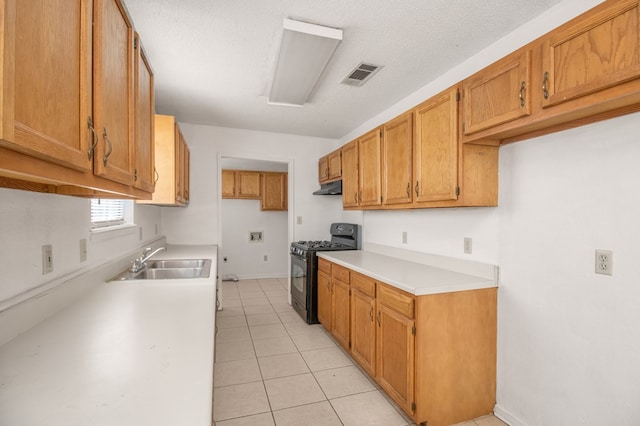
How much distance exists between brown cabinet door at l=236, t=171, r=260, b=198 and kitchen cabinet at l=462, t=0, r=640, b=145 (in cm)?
483

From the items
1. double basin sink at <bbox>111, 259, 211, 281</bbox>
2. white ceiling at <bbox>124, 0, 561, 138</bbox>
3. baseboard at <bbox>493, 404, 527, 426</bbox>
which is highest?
white ceiling at <bbox>124, 0, 561, 138</bbox>

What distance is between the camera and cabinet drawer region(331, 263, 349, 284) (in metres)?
2.87

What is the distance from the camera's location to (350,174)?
347 centimetres

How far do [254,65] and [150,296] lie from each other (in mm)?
1828

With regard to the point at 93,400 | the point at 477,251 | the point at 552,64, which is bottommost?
the point at 93,400

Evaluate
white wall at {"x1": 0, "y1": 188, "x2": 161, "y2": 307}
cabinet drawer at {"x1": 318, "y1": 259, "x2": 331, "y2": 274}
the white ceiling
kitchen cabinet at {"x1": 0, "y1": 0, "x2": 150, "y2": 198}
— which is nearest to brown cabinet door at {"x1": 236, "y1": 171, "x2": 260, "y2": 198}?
the white ceiling

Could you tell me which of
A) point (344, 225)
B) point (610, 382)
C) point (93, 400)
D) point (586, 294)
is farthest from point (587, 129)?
point (344, 225)

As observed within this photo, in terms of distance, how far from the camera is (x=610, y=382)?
147 centimetres

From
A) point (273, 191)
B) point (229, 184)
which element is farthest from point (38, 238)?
point (273, 191)

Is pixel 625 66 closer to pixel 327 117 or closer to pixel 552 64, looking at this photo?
pixel 552 64

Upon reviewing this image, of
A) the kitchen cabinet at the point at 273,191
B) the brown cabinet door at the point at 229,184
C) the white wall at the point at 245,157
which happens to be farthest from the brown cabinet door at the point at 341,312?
the brown cabinet door at the point at 229,184

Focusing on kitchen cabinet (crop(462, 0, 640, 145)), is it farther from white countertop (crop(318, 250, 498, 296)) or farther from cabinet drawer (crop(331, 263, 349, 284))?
cabinet drawer (crop(331, 263, 349, 284))

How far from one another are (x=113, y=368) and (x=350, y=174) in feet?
9.43

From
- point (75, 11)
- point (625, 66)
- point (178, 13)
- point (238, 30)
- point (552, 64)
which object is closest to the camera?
point (75, 11)
